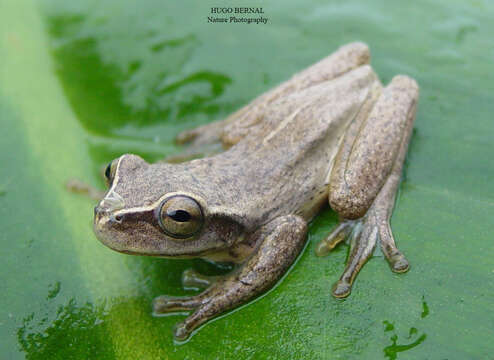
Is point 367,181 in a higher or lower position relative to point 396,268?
higher

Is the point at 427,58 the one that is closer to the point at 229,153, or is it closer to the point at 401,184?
the point at 401,184

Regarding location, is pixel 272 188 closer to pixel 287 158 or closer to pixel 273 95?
pixel 287 158

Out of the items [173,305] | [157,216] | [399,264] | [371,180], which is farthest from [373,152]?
[173,305]

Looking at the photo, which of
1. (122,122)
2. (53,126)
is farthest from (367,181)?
(53,126)

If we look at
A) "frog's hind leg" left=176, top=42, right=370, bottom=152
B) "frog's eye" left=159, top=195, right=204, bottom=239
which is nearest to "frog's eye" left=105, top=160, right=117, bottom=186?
"frog's eye" left=159, top=195, right=204, bottom=239

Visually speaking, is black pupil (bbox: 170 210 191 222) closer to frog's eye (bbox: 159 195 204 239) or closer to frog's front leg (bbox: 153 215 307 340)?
frog's eye (bbox: 159 195 204 239)
